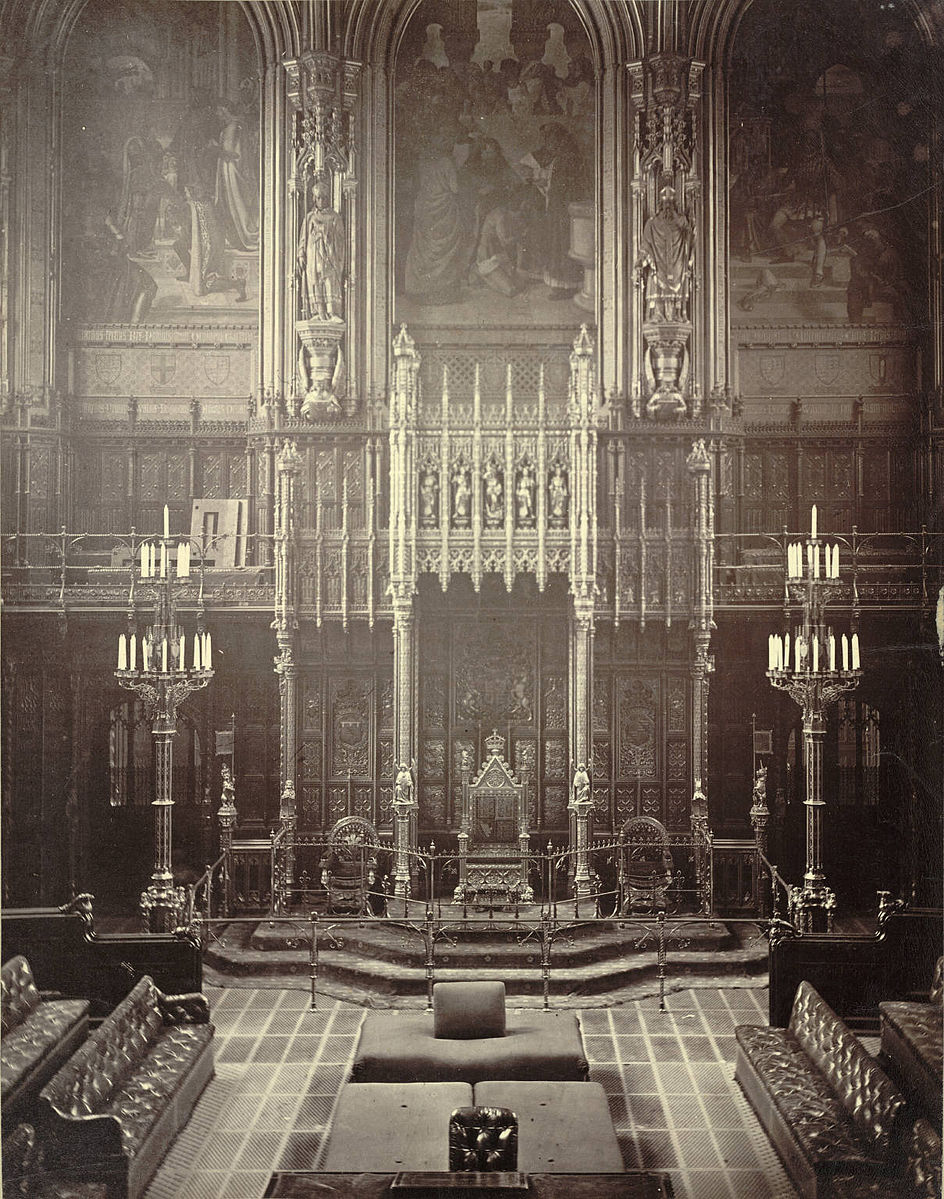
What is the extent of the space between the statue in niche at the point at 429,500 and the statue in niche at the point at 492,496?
55 cm

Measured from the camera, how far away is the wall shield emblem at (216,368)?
1209 centimetres

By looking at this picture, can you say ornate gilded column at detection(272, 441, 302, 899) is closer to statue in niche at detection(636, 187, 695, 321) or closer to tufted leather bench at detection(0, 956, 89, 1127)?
tufted leather bench at detection(0, 956, 89, 1127)

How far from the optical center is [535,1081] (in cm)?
848

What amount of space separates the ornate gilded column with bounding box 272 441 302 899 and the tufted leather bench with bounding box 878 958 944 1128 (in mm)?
5957

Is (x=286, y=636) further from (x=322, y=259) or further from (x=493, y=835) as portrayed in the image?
(x=322, y=259)

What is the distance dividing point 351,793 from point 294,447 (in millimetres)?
3845

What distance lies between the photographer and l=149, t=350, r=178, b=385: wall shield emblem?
38.2 feet

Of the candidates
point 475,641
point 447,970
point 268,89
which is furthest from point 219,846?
point 268,89

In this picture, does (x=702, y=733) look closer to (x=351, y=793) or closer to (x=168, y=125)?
(x=351, y=793)

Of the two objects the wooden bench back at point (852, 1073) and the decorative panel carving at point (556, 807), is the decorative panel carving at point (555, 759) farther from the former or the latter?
the wooden bench back at point (852, 1073)

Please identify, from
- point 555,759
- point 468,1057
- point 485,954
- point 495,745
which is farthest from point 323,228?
point 468,1057

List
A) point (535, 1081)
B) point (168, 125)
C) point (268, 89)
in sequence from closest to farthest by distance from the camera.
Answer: point (535, 1081), point (168, 125), point (268, 89)

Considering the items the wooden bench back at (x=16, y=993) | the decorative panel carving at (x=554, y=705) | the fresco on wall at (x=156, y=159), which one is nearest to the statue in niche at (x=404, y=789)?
the decorative panel carving at (x=554, y=705)

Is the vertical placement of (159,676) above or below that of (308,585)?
below
